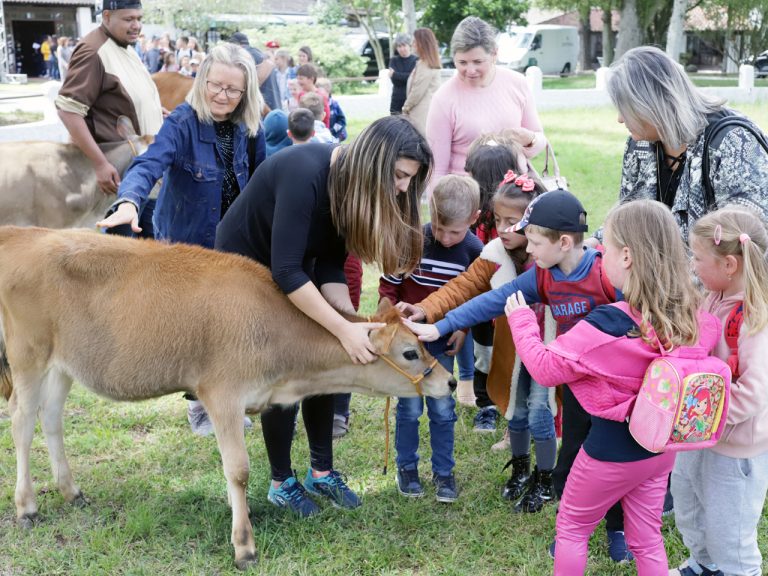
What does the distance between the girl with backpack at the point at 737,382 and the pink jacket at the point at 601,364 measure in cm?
15

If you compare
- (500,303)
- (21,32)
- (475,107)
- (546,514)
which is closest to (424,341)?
(500,303)

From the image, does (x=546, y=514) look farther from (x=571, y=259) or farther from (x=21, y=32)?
(x=21, y=32)

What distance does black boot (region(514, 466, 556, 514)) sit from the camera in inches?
177

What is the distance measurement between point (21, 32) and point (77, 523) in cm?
4857

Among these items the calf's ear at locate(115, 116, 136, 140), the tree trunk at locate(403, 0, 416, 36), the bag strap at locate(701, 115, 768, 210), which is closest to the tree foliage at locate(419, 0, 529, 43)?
the tree trunk at locate(403, 0, 416, 36)

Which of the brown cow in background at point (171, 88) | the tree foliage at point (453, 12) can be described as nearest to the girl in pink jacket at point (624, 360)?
the brown cow in background at point (171, 88)

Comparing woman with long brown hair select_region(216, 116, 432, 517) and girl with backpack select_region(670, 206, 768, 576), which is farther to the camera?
woman with long brown hair select_region(216, 116, 432, 517)

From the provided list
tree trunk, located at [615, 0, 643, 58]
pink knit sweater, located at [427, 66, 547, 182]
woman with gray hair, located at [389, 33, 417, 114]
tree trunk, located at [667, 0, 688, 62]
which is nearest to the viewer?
pink knit sweater, located at [427, 66, 547, 182]

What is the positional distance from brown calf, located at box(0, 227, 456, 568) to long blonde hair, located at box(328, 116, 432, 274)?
40cm

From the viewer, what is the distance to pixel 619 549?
4.03 metres

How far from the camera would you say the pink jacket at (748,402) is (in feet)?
10.9

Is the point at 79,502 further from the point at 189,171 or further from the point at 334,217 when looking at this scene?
the point at 334,217

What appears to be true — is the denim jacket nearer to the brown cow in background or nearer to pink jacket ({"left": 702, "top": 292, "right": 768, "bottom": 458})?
pink jacket ({"left": 702, "top": 292, "right": 768, "bottom": 458})

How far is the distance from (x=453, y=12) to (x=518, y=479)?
117 ft
